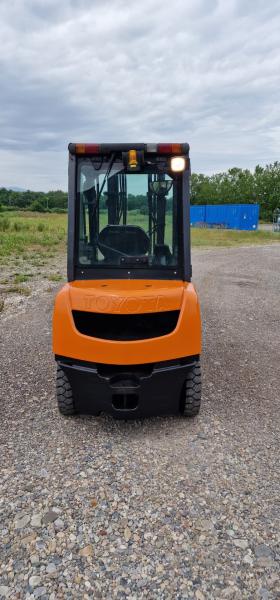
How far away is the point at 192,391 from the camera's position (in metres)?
3.95

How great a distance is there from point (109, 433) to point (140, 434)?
27 centimetres

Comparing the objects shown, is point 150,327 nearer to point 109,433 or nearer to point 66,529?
point 109,433

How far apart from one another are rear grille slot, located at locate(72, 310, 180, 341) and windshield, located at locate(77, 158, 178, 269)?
1.88 ft

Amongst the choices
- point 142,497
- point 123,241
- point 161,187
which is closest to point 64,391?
point 142,497

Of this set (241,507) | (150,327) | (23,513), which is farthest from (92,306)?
(241,507)

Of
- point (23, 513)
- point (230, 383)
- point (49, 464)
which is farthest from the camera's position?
point (230, 383)

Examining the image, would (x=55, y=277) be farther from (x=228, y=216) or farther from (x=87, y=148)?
(x=228, y=216)

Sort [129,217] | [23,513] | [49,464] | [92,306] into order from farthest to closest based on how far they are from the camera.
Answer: [129,217] → [92,306] → [49,464] → [23,513]

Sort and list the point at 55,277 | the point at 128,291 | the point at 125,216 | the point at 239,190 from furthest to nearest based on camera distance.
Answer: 1. the point at 239,190
2. the point at 55,277
3. the point at 125,216
4. the point at 128,291

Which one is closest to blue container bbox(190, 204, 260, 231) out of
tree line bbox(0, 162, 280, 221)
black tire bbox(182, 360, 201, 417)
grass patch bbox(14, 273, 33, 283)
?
tree line bbox(0, 162, 280, 221)

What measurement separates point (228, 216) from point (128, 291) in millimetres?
36058

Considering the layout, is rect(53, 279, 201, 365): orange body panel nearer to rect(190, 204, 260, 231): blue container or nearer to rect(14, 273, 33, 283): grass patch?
rect(14, 273, 33, 283): grass patch

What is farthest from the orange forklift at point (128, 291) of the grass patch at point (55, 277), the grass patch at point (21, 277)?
the grass patch at point (55, 277)

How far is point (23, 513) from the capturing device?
2891 millimetres
